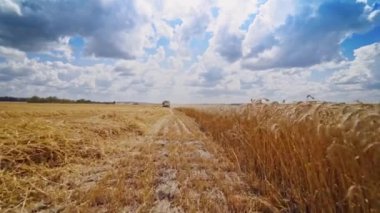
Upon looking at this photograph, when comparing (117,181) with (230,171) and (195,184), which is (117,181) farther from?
(230,171)

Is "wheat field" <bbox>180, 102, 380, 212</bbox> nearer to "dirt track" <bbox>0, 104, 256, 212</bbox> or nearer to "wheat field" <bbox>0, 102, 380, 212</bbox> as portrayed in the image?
"wheat field" <bbox>0, 102, 380, 212</bbox>

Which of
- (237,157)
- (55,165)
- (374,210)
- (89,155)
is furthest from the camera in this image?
(89,155)

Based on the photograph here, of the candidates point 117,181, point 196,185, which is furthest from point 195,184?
point 117,181

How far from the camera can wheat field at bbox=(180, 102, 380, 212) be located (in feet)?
9.54

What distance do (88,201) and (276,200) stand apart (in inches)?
91.2

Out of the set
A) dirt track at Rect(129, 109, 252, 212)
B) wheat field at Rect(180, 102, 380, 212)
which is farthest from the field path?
wheat field at Rect(180, 102, 380, 212)

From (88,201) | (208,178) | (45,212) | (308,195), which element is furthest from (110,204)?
(308,195)

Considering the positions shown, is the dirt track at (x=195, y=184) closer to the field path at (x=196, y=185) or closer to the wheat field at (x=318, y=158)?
the field path at (x=196, y=185)

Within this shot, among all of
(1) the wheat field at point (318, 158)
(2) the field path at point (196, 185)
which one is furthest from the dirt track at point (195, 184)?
(1) the wheat field at point (318, 158)

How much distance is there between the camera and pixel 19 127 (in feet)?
25.4

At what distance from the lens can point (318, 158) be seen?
3689mm

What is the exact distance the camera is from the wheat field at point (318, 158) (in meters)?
2.91

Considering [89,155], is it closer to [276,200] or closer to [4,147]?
[4,147]

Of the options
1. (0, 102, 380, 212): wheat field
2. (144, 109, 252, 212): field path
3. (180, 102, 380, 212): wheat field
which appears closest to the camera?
(180, 102, 380, 212): wheat field
